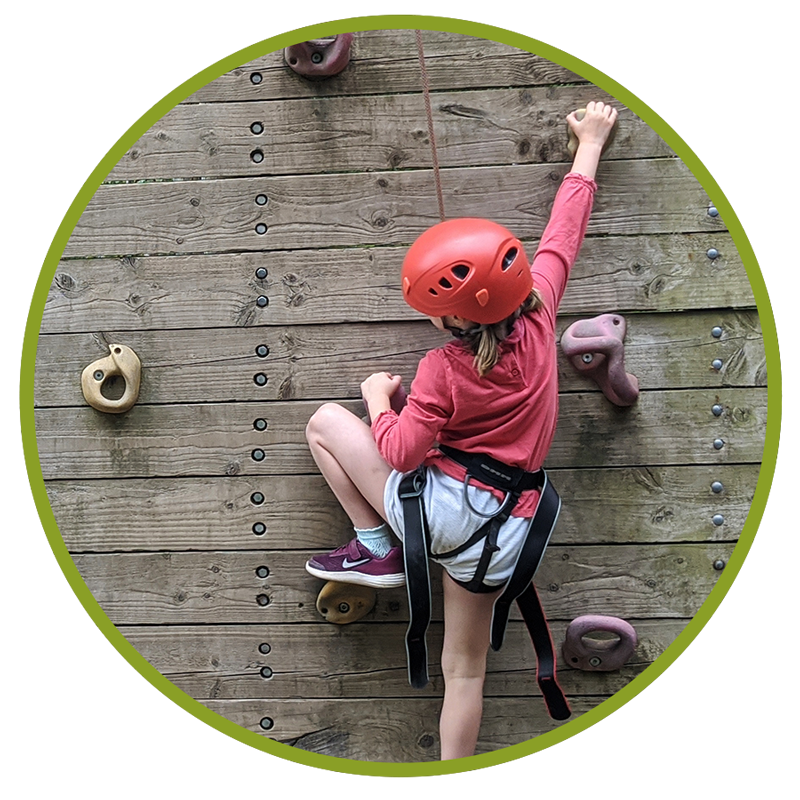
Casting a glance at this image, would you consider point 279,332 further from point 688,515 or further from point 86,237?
point 688,515

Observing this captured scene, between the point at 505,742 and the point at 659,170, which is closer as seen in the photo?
the point at 659,170

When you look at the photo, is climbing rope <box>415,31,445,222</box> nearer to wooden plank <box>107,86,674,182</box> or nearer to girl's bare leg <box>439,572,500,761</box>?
wooden plank <box>107,86,674,182</box>

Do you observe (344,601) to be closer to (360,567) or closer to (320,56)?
(360,567)

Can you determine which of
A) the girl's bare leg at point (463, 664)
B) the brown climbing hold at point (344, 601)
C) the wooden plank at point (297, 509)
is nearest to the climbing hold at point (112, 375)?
the wooden plank at point (297, 509)

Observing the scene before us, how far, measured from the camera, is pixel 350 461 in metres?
2.52

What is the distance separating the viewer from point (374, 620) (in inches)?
109

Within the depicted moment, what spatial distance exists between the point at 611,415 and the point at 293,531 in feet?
3.18

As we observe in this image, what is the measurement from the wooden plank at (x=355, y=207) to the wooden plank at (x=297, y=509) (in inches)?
26.9

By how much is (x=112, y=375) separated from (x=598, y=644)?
160cm

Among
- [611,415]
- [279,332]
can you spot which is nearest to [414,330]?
[279,332]

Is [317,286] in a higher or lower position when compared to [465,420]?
higher

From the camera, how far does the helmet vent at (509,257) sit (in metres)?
2.16

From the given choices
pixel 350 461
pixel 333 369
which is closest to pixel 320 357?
pixel 333 369

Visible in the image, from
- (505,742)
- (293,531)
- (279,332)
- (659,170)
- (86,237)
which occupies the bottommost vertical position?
(505,742)
